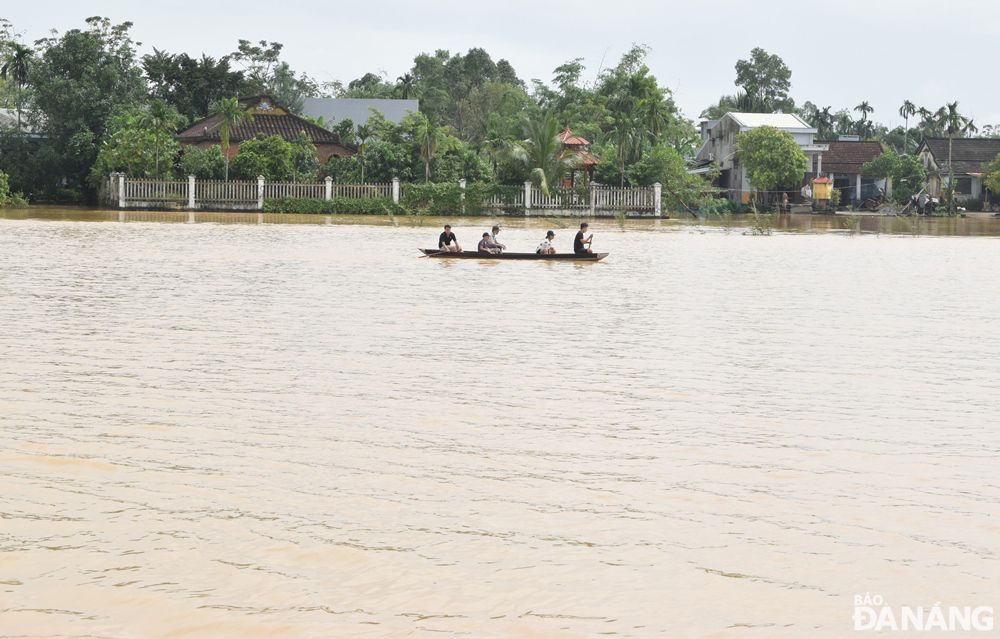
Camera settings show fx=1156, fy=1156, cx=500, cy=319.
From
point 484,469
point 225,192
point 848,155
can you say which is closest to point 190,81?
point 225,192

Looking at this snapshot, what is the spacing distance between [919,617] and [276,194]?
4789cm

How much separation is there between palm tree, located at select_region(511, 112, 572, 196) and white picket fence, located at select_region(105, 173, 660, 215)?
0.66 m

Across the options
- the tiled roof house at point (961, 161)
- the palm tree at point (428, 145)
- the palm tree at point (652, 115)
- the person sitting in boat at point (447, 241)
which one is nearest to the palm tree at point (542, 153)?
the palm tree at point (428, 145)

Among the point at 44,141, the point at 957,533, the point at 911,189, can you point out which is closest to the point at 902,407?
the point at 957,533

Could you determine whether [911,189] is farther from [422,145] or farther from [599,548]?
[599,548]

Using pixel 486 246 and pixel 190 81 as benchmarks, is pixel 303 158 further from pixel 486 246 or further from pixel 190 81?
pixel 486 246

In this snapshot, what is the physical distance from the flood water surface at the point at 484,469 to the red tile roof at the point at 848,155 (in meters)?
56.4

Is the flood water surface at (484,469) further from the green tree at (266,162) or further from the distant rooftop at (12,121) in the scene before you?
the distant rooftop at (12,121)

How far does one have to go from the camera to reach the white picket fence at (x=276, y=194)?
Result: 5000 centimetres

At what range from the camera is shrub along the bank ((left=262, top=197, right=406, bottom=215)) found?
165ft

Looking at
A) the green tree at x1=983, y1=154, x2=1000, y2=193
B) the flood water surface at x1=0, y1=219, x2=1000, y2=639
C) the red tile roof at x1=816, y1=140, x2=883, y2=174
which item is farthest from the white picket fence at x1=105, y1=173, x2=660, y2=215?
the flood water surface at x1=0, y1=219, x2=1000, y2=639

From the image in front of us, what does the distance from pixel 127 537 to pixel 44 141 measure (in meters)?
54.7

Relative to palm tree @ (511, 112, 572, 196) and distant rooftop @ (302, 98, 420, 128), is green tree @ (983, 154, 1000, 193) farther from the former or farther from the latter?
distant rooftop @ (302, 98, 420, 128)

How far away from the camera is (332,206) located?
5047 centimetres
